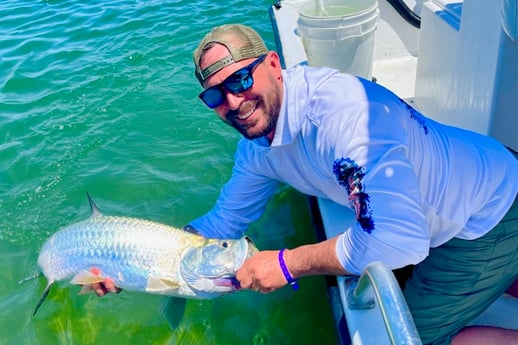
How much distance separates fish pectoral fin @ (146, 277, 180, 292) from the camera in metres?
2.75

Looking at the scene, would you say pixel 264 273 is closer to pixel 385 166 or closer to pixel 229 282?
pixel 229 282

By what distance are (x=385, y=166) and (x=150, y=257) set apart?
1463 millimetres

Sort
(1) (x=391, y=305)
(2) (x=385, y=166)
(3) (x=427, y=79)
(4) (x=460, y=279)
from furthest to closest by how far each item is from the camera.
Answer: (3) (x=427, y=79) → (4) (x=460, y=279) → (2) (x=385, y=166) → (1) (x=391, y=305)

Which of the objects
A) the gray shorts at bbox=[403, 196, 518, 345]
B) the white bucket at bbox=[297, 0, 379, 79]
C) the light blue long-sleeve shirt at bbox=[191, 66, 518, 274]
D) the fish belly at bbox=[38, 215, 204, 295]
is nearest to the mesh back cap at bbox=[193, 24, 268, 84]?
the light blue long-sleeve shirt at bbox=[191, 66, 518, 274]

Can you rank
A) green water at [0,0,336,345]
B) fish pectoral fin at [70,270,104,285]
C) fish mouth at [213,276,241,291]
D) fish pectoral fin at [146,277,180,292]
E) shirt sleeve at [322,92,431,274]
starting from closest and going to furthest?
1. shirt sleeve at [322,92,431,274]
2. fish mouth at [213,276,241,291]
3. fish pectoral fin at [146,277,180,292]
4. fish pectoral fin at [70,270,104,285]
5. green water at [0,0,336,345]

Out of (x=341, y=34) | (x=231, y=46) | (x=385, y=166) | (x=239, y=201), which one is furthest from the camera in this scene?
(x=341, y=34)

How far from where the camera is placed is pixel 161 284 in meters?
2.78

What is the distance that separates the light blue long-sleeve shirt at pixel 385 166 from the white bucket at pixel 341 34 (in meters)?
1.66

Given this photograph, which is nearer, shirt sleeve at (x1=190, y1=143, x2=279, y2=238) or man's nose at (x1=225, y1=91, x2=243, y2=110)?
man's nose at (x1=225, y1=91, x2=243, y2=110)

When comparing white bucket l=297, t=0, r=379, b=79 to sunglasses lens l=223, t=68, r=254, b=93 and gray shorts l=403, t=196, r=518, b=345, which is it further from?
gray shorts l=403, t=196, r=518, b=345

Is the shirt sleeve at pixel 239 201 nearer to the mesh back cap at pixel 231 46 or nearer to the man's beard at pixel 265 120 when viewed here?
the man's beard at pixel 265 120

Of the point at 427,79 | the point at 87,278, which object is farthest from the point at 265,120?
the point at 427,79

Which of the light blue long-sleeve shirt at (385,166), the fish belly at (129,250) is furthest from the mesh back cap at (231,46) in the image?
the fish belly at (129,250)

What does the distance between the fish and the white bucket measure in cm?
195
